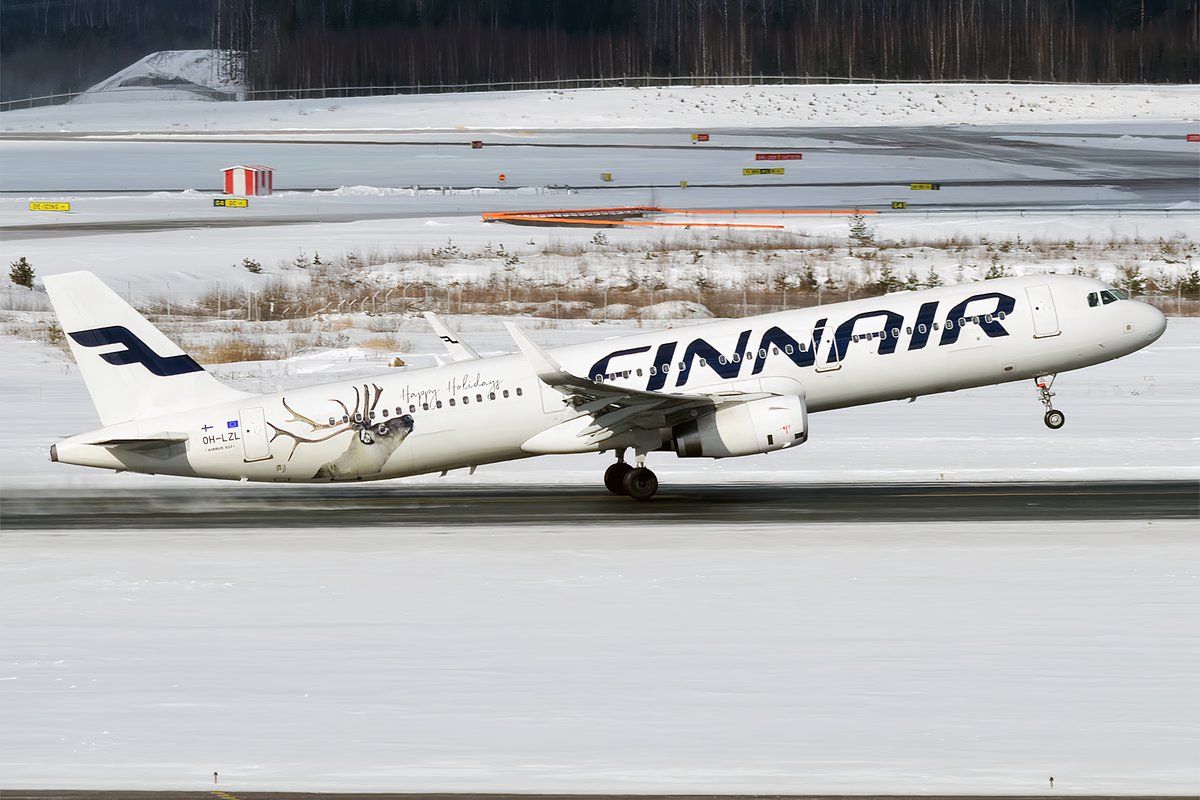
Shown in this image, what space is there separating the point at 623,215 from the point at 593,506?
5693 centimetres

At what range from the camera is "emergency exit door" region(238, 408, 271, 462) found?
3541 centimetres

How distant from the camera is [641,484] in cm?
3662

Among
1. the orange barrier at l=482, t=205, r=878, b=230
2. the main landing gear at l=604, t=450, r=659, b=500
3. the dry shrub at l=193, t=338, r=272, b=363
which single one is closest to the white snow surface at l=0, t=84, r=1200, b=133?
the orange barrier at l=482, t=205, r=878, b=230

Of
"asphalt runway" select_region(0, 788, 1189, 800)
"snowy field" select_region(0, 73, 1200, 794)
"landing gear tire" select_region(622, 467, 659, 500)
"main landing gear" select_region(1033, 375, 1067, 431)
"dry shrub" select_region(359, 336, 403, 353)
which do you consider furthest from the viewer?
"dry shrub" select_region(359, 336, 403, 353)

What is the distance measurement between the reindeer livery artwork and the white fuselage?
23mm

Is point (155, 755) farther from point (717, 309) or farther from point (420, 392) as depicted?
point (717, 309)

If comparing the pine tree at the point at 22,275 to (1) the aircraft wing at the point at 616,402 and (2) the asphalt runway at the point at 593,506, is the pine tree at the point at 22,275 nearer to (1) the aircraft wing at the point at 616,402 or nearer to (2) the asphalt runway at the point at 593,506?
(2) the asphalt runway at the point at 593,506

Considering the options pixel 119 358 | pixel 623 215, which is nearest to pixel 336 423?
pixel 119 358

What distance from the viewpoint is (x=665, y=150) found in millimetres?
133500

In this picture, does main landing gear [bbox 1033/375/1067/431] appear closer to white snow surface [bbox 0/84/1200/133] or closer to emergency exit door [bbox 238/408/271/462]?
emergency exit door [bbox 238/408/271/462]

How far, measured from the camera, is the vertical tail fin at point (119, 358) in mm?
34438

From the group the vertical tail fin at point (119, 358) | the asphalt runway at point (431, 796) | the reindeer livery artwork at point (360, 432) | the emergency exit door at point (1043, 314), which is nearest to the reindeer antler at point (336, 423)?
the reindeer livery artwork at point (360, 432)

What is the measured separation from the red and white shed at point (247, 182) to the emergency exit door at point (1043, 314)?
3047 inches

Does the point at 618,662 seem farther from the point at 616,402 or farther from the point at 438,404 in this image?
the point at 438,404
